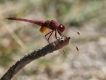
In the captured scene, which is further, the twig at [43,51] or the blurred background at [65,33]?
the blurred background at [65,33]

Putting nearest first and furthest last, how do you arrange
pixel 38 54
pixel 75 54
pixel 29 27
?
pixel 38 54 → pixel 75 54 → pixel 29 27

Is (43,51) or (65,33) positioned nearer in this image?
(43,51)

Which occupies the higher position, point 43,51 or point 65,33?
point 65,33

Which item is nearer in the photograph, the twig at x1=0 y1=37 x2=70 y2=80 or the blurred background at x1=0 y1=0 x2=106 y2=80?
the twig at x1=0 y1=37 x2=70 y2=80

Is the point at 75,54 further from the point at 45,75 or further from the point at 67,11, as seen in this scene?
the point at 67,11

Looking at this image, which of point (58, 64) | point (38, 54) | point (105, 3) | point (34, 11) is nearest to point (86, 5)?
point (105, 3)

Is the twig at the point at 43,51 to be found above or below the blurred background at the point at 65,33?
below

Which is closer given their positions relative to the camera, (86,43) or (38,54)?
(38,54)

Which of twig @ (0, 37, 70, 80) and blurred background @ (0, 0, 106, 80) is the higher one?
blurred background @ (0, 0, 106, 80)
